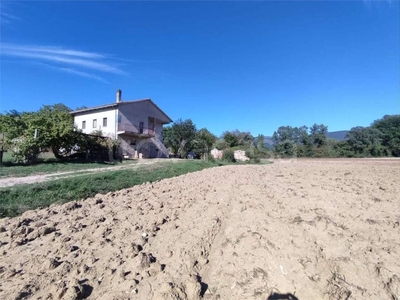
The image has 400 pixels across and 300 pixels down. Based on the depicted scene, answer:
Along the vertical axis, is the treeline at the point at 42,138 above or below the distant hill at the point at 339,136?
below

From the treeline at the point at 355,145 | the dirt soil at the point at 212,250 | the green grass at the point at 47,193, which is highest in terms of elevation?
the treeline at the point at 355,145

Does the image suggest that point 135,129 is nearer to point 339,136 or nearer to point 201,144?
point 201,144

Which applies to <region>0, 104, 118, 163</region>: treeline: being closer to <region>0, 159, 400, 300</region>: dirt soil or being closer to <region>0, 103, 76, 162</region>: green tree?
<region>0, 103, 76, 162</region>: green tree

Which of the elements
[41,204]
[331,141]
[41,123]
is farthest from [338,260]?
[331,141]

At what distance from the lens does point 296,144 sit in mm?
43875

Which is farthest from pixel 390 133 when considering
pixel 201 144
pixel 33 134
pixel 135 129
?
pixel 33 134

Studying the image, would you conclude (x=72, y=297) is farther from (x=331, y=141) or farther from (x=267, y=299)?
A: (x=331, y=141)

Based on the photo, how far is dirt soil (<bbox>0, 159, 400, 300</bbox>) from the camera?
8.35 feet

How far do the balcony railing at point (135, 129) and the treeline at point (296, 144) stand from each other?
339 centimetres

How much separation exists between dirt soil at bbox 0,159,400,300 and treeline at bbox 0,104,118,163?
1116 centimetres

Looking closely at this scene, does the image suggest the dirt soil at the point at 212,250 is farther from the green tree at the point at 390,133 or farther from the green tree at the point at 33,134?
the green tree at the point at 390,133

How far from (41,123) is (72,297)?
16030 millimetres

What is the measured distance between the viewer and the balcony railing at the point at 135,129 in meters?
25.1

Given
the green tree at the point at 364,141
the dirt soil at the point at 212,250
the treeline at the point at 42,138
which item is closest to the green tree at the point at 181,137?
the treeline at the point at 42,138
